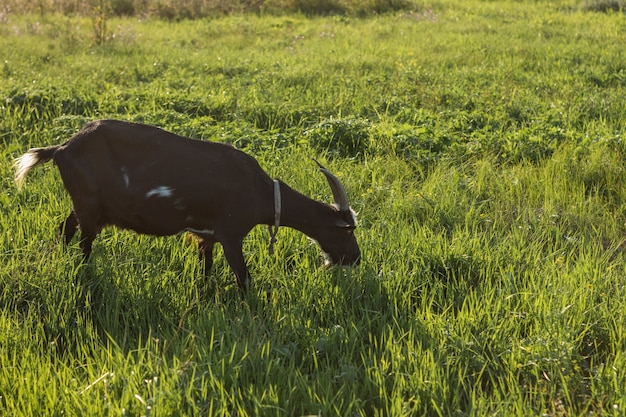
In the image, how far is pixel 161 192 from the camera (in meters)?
3.80

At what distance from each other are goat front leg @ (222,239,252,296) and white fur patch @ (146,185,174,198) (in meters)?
0.44

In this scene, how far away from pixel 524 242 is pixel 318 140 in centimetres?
259

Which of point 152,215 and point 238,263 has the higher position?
point 152,215

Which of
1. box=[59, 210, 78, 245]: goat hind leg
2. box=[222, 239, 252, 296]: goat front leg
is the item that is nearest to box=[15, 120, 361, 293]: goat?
box=[222, 239, 252, 296]: goat front leg

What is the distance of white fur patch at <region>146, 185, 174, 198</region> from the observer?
3.80 meters

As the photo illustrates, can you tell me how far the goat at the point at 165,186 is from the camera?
12.5 feet

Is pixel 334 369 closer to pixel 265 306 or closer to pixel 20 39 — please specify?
pixel 265 306

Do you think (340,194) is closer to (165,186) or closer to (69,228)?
(165,186)

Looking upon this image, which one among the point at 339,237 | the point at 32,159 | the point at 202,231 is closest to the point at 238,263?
the point at 202,231

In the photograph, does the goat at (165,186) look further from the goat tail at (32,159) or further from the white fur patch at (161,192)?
the goat tail at (32,159)

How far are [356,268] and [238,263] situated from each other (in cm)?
78

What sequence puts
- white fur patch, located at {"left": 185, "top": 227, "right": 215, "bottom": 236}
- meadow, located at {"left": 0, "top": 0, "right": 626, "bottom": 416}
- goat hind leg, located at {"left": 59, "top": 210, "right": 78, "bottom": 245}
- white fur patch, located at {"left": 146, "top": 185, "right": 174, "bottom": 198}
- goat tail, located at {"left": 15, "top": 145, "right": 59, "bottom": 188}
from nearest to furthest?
meadow, located at {"left": 0, "top": 0, "right": 626, "bottom": 416} → white fur patch, located at {"left": 146, "top": 185, "right": 174, "bottom": 198} → white fur patch, located at {"left": 185, "top": 227, "right": 215, "bottom": 236} → goat tail, located at {"left": 15, "top": 145, "right": 59, "bottom": 188} → goat hind leg, located at {"left": 59, "top": 210, "right": 78, "bottom": 245}

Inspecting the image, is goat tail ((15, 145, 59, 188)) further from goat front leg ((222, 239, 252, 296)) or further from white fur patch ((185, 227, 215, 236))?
goat front leg ((222, 239, 252, 296))

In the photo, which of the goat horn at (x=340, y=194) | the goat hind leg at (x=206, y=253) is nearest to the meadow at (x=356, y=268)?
the goat hind leg at (x=206, y=253)
